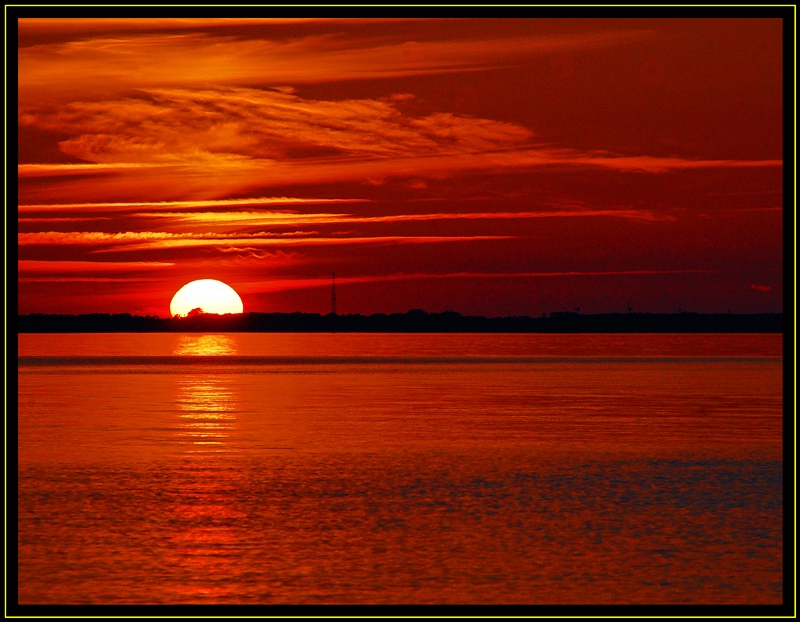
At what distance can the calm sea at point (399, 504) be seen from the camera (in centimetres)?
1631

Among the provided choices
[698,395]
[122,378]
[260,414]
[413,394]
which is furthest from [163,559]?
[122,378]

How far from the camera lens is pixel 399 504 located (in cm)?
2225

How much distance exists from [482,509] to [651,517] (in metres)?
3.26

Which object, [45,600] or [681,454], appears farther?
[681,454]

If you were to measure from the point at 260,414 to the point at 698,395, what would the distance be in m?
22.7

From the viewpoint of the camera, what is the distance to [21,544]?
61.4 ft

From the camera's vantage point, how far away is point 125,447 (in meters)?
30.5

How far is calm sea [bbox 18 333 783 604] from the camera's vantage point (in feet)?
53.5
